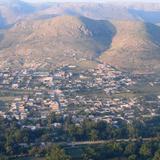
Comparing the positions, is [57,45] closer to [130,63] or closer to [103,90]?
[130,63]

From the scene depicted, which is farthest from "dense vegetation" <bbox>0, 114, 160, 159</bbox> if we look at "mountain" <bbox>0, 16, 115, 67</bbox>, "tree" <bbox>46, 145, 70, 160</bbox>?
"mountain" <bbox>0, 16, 115, 67</bbox>

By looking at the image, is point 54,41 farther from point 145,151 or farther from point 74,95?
point 145,151

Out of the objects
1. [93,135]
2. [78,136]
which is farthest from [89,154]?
[78,136]

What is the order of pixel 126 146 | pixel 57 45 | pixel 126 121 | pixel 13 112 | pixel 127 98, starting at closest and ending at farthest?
pixel 126 146
pixel 126 121
pixel 13 112
pixel 127 98
pixel 57 45

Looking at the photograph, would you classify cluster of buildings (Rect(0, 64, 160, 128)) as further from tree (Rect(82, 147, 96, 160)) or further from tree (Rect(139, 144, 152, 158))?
tree (Rect(139, 144, 152, 158))

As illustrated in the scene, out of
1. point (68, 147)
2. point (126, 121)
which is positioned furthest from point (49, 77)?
point (68, 147)

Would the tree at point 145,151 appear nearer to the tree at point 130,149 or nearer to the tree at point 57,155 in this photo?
the tree at point 130,149

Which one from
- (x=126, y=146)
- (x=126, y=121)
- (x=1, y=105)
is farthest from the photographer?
(x=1, y=105)
